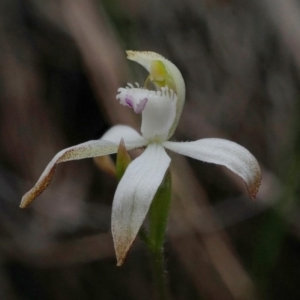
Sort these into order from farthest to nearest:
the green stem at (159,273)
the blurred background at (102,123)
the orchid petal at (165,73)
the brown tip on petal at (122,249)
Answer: the blurred background at (102,123) → the orchid petal at (165,73) → the green stem at (159,273) → the brown tip on petal at (122,249)

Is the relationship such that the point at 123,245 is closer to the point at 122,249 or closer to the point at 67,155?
the point at 122,249

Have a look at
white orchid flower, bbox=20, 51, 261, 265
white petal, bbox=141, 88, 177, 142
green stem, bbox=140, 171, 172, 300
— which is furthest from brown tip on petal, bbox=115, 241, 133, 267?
white petal, bbox=141, 88, 177, 142

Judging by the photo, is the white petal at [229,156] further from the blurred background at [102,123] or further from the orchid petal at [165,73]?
the blurred background at [102,123]

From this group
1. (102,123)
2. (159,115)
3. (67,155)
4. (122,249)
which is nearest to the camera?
(122,249)

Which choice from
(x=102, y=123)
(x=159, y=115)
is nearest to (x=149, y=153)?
(x=159, y=115)

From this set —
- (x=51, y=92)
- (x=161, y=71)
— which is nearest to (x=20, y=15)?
(x=51, y=92)

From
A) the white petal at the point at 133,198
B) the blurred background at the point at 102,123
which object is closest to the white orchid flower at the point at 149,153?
the white petal at the point at 133,198

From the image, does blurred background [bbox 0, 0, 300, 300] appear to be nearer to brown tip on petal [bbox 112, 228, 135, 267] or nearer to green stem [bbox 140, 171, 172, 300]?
green stem [bbox 140, 171, 172, 300]
